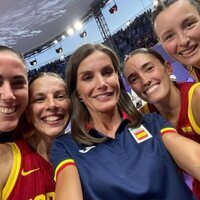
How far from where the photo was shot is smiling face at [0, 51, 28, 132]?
1.90 m

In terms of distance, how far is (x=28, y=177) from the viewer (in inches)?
72.9

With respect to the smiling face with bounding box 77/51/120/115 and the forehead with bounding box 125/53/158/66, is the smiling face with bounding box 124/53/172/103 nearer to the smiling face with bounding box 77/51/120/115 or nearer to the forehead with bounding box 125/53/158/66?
the forehead with bounding box 125/53/158/66

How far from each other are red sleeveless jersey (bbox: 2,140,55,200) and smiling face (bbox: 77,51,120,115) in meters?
0.54

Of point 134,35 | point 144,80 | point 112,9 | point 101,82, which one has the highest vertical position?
point 112,9

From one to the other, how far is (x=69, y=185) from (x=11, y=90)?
2.63 feet

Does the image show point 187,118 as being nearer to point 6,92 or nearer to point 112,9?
point 6,92

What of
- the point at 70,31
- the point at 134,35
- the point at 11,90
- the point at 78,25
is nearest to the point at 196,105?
the point at 11,90

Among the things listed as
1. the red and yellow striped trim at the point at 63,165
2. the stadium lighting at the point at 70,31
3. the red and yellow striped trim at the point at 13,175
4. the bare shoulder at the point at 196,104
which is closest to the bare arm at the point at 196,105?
the bare shoulder at the point at 196,104

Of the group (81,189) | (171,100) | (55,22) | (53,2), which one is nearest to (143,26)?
(55,22)

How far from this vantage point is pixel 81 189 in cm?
145

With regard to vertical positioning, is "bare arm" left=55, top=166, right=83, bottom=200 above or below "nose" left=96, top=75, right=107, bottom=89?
below

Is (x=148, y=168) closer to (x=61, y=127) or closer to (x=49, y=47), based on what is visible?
(x=61, y=127)

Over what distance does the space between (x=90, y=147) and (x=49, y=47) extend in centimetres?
1567

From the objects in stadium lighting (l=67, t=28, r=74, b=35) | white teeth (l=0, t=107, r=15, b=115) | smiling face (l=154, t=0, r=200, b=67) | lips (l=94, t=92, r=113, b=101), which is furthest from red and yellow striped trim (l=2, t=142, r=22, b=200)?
stadium lighting (l=67, t=28, r=74, b=35)
